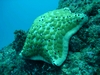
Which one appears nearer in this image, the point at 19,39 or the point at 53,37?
the point at 53,37

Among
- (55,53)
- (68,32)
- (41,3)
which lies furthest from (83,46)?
(41,3)

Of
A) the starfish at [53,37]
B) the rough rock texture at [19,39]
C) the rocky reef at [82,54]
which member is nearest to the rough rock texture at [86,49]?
the rocky reef at [82,54]

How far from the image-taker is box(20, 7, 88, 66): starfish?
16.3 ft

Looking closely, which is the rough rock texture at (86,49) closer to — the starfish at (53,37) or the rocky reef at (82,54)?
the rocky reef at (82,54)

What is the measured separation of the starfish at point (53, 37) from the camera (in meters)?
4.98

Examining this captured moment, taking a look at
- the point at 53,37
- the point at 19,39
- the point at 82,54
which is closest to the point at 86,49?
the point at 82,54

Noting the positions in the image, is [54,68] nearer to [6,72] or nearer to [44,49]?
[44,49]

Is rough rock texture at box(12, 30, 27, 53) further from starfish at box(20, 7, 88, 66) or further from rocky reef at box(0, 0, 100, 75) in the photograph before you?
starfish at box(20, 7, 88, 66)

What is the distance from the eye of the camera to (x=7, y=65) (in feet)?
25.4

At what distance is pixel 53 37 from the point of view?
509 cm

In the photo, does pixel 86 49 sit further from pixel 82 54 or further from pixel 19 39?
pixel 19 39

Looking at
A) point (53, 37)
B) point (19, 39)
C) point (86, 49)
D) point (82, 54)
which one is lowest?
point (82, 54)

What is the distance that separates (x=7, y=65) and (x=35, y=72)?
2.69 meters

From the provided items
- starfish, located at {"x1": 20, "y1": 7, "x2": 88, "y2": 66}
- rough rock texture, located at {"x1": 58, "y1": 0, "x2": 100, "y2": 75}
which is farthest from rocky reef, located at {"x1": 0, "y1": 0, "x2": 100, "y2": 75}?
starfish, located at {"x1": 20, "y1": 7, "x2": 88, "y2": 66}
